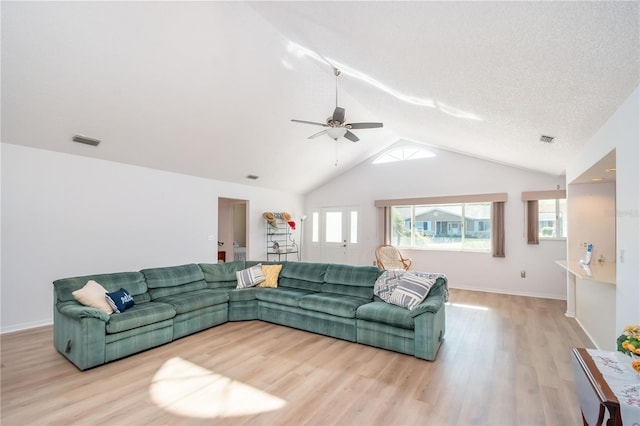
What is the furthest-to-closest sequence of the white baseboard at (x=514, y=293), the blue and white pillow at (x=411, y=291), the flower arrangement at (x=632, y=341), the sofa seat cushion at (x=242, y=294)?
the white baseboard at (x=514, y=293) < the sofa seat cushion at (x=242, y=294) < the blue and white pillow at (x=411, y=291) < the flower arrangement at (x=632, y=341)

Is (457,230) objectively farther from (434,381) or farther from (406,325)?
(434,381)

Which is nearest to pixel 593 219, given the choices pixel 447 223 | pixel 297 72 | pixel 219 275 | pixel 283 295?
pixel 447 223

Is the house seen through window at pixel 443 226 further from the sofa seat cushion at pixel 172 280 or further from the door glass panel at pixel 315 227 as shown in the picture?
the sofa seat cushion at pixel 172 280

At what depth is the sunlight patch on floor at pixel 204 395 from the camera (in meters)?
2.25

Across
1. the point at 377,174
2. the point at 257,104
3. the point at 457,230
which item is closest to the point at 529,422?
the point at 257,104

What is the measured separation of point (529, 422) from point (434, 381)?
74 cm

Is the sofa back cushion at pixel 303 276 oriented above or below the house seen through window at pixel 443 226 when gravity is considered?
below

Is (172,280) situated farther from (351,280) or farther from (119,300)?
(351,280)

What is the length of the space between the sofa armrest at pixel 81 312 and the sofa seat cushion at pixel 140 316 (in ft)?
0.33

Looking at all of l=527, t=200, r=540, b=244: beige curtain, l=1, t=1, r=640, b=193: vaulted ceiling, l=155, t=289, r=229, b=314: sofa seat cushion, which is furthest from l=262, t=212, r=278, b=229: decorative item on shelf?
l=527, t=200, r=540, b=244: beige curtain

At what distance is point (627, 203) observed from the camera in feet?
7.52

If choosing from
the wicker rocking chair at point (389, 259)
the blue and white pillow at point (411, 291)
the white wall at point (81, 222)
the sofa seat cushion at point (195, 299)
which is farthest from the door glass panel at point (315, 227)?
the blue and white pillow at point (411, 291)

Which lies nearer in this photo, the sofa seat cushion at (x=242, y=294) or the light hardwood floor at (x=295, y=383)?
the light hardwood floor at (x=295, y=383)

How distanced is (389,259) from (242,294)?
3.69m
